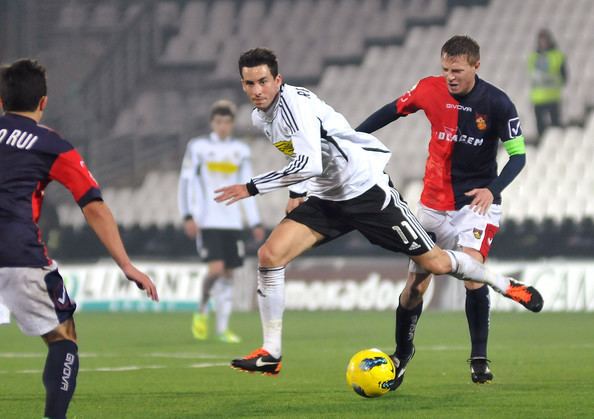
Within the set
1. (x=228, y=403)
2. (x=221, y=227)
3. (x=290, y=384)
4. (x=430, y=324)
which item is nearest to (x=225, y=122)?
(x=221, y=227)

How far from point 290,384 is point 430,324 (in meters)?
6.67

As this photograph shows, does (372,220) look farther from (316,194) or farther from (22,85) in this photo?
(22,85)

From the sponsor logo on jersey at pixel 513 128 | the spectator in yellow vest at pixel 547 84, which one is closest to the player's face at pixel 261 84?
the sponsor logo on jersey at pixel 513 128

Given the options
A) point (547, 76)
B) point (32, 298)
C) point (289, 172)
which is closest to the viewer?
point (32, 298)

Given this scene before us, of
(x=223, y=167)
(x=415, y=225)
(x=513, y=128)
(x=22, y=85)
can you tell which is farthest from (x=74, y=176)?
(x=223, y=167)

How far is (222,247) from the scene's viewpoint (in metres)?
13.2

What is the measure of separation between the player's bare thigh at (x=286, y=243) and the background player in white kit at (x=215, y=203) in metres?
5.65

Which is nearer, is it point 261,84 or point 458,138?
point 261,84

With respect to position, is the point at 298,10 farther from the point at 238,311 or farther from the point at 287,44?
the point at 238,311

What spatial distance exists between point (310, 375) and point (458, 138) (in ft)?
6.44

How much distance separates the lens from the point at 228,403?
22.7ft

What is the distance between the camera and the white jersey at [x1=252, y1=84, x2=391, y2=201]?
6.91 meters

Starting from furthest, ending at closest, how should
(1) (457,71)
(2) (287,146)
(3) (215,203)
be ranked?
(3) (215,203)
(1) (457,71)
(2) (287,146)

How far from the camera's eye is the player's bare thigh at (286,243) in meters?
7.20
